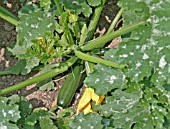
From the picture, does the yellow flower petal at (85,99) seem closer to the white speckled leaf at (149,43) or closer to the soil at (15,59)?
the soil at (15,59)

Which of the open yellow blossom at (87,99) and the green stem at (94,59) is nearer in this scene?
the green stem at (94,59)

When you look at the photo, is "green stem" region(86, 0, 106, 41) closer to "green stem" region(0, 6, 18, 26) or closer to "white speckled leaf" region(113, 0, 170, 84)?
"green stem" region(0, 6, 18, 26)

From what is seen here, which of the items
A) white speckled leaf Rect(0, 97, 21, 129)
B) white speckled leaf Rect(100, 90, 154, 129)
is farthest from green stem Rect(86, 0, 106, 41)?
white speckled leaf Rect(0, 97, 21, 129)

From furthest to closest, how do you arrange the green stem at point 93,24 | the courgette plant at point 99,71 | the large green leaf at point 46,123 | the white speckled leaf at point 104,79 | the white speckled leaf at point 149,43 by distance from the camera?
the green stem at point 93,24 → the large green leaf at point 46,123 → the white speckled leaf at point 104,79 → the courgette plant at point 99,71 → the white speckled leaf at point 149,43

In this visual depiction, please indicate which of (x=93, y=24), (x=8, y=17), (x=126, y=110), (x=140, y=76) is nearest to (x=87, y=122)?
(x=126, y=110)

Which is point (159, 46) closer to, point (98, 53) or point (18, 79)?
point (98, 53)

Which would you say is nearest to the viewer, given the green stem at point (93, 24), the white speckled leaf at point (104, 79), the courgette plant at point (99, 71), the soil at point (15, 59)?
the courgette plant at point (99, 71)

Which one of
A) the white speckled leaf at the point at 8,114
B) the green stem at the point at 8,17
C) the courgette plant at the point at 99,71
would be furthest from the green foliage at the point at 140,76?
the green stem at the point at 8,17
